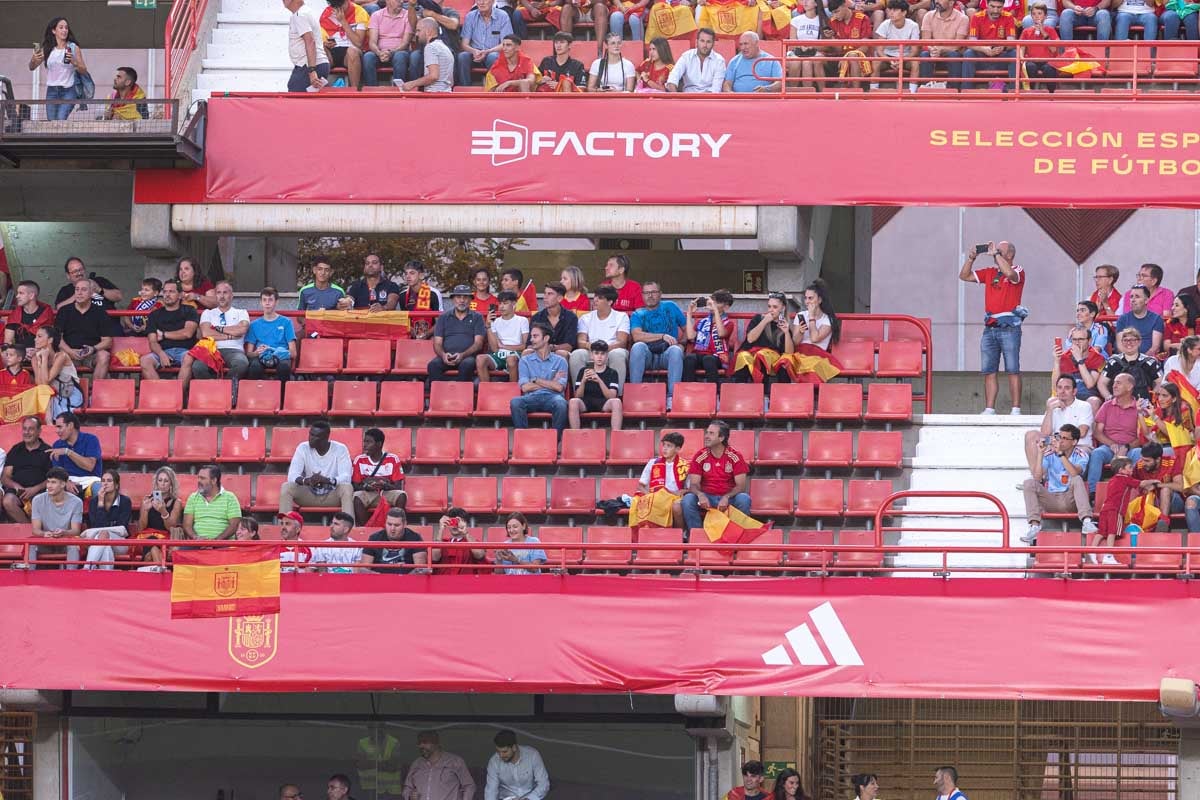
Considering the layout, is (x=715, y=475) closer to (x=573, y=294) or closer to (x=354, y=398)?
(x=573, y=294)

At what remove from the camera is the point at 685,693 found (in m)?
15.4

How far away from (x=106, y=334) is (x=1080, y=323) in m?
9.04

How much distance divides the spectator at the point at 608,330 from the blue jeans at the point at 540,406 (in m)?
0.64

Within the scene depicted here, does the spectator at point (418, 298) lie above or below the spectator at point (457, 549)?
above

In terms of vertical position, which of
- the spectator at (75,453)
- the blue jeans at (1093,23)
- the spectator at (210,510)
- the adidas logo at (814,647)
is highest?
the blue jeans at (1093,23)

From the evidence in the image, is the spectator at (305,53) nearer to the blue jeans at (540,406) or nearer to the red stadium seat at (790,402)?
the blue jeans at (540,406)

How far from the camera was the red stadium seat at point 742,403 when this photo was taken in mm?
18688

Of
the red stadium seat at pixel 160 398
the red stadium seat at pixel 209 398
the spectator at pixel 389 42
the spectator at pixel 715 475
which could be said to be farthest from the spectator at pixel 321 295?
the spectator at pixel 715 475

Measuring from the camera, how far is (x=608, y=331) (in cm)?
1906

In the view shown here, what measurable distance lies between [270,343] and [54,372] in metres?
2.03

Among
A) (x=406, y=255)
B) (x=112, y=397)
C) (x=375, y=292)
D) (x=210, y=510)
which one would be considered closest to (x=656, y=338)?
(x=375, y=292)

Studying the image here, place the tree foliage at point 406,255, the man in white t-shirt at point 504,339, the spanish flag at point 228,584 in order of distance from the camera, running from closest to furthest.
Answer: the spanish flag at point 228,584, the man in white t-shirt at point 504,339, the tree foliage at point 406,255

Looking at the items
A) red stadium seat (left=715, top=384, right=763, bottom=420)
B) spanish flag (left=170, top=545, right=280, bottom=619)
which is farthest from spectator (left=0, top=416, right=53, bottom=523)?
red stadium seat (left=715, top=384, right=763, bottom=420)

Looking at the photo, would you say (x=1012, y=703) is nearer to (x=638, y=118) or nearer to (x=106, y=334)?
(x=638, y=118)
